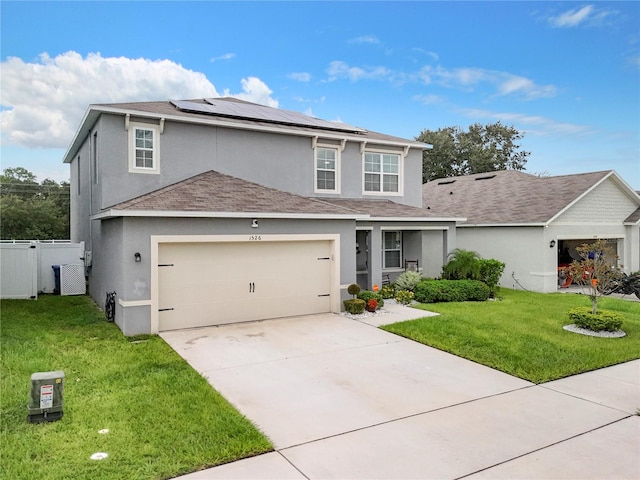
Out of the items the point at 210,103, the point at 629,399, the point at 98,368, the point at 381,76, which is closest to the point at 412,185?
the point at 381,76

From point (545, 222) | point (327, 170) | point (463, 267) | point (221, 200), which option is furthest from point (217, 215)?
point (545, 222)

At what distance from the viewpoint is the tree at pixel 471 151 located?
41.7 m

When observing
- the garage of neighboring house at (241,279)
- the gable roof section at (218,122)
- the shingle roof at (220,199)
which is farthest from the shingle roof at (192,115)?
the garage of neighboring house at (241,279)

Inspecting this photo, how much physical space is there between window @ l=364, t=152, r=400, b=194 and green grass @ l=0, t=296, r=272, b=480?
10.1 metres

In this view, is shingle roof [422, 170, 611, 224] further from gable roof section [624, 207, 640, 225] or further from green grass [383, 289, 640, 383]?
green grass [383, 289, 640, 383]

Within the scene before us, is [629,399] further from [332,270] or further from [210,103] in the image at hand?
[210,103]

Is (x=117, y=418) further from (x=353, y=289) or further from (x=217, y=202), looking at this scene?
(x=353, y=289)

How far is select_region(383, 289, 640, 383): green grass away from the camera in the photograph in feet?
25.4

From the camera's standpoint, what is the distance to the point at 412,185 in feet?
57.0

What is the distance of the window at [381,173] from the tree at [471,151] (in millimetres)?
25501

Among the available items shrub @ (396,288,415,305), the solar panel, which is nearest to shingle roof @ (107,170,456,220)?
the solar panel

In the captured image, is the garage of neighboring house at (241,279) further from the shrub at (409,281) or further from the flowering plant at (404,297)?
the shrub at (409,281)

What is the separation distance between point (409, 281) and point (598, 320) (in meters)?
5.99

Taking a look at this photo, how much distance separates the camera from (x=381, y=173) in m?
16.5
